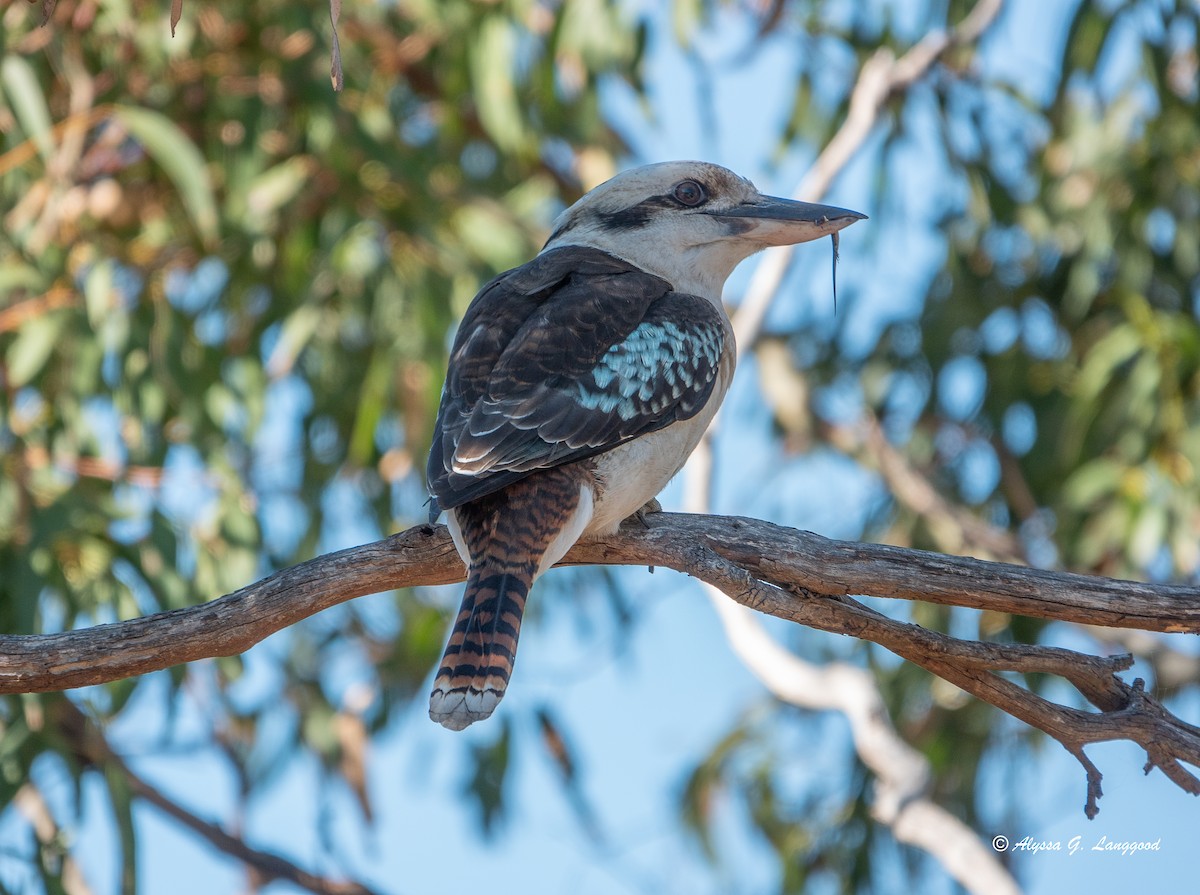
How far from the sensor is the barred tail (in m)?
2.61

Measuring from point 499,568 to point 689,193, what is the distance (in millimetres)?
1180

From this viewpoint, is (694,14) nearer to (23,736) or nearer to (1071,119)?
(1071,119)

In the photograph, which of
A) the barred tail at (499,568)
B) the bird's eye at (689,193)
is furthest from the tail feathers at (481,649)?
the bird's eye at (689,193)

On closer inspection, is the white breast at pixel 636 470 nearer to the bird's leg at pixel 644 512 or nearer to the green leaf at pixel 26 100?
the bird's leg at pixel 644 512

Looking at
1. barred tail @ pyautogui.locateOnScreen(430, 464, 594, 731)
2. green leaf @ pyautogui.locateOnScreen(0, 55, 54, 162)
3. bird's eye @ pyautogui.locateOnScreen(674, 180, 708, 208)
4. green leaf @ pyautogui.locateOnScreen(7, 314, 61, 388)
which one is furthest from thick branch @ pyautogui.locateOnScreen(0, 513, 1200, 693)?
green leaf @ pyautogui.locateOnScreen(0, 55, 54, 162)

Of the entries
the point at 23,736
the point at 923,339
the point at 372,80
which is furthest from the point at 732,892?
the point at 372,80

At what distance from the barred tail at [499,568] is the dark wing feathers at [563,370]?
0.06 m

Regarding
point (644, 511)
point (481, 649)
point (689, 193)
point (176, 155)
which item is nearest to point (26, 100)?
point (176, 155)

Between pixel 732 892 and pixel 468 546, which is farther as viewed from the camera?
pixel 732 892

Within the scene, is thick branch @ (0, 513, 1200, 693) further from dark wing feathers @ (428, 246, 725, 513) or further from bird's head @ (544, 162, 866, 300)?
bird's head @ (544, 162, 866, 300)

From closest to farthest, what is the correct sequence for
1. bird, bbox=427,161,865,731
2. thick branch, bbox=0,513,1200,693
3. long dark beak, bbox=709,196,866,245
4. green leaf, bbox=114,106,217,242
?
thick branch, bbox=0,513,1200,693 → bird, bbox=427,161,865,731 → long dark beak, bbox=709,196,866,245 → green leaf, bbox=114,106,217,242

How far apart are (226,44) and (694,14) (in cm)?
147

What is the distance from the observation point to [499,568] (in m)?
2.79

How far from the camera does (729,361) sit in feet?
10.9
